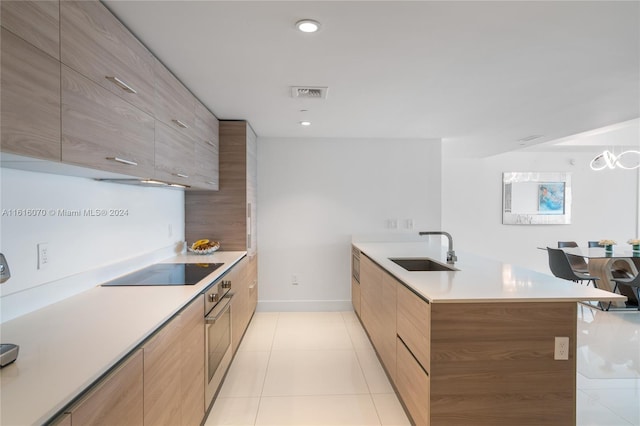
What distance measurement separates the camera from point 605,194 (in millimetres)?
7039

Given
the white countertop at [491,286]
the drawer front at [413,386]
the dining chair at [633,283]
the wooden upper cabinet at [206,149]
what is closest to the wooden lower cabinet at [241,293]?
the wooden upper cabinet at [206,149]

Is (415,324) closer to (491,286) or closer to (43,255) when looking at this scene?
(491,286)

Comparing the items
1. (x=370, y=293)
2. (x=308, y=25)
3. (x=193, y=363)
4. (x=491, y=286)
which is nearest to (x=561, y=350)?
(x=491, y=286)

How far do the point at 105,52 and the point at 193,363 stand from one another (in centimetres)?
161

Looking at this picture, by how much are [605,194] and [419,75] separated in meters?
6.94

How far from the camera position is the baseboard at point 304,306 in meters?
4.66

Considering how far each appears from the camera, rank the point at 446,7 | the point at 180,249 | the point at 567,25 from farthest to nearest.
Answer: the point at 180,249, the point at 567,25, the point at 446,7

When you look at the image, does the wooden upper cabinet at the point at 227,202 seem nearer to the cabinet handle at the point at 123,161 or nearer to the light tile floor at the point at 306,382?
the light tile floor at the point at 306,382

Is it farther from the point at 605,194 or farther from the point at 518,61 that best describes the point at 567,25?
the point at 605,194

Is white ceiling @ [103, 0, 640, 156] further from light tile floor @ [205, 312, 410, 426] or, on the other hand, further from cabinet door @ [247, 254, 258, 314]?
light tile floor @ [205, 312, 410, 426]

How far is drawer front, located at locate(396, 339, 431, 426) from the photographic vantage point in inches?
72.9

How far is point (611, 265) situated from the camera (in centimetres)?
499

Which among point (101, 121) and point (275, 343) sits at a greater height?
point (101, 121)

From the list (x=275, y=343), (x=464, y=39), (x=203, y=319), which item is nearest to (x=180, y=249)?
(x=275, y=343)
